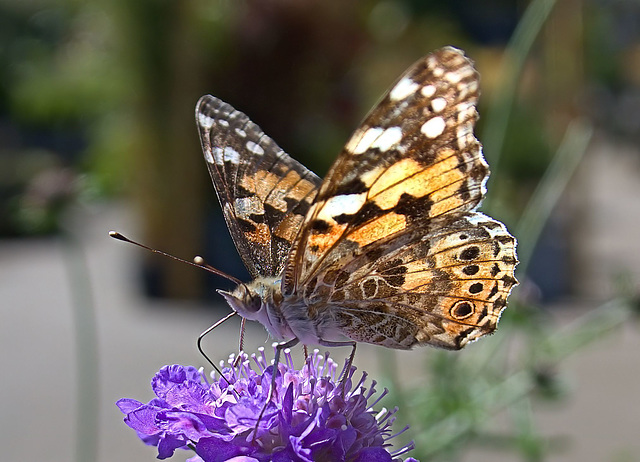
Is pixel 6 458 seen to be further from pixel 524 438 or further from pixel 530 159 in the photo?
pixel 530 159

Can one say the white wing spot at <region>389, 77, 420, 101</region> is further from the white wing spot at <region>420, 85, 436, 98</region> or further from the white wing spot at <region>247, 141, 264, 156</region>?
the white wing spot at <region>247, 141, 264, 156</region>

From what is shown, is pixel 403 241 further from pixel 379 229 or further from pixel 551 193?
pixel 551 193

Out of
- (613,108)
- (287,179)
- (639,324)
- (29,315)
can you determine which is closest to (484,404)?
(639,324)

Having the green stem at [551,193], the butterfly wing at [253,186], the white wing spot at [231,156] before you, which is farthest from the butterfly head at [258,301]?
the green stem at [551,193]

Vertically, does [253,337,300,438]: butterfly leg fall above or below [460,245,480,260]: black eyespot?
below

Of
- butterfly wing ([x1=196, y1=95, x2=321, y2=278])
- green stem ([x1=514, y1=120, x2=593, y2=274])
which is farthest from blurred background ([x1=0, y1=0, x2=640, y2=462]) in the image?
butterfly wing ([x1=196, y1=95, x2=321, y2=278])
